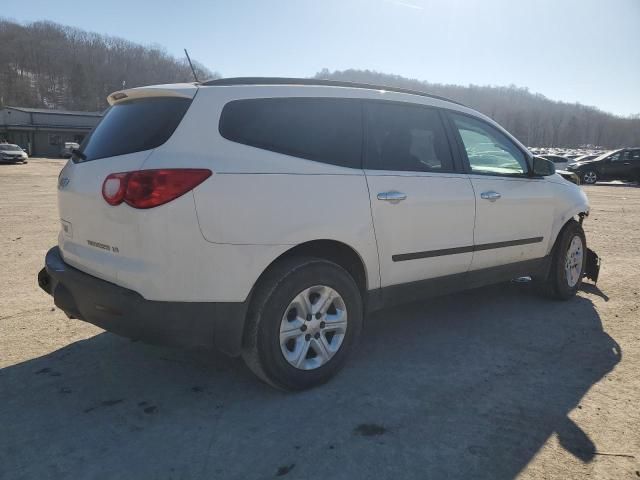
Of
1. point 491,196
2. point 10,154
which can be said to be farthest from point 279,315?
point 10,154

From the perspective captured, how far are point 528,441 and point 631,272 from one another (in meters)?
4.73

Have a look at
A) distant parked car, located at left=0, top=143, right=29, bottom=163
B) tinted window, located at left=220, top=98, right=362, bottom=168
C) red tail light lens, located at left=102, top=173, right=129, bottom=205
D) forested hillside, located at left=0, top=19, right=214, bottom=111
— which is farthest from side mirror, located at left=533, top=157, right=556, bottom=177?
forested hillside, located at left=0, top=19, right=214, bottom=111

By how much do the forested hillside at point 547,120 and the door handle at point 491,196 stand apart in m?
142

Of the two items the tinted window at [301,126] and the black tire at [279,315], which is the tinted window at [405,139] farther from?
the black tire at [279,315]

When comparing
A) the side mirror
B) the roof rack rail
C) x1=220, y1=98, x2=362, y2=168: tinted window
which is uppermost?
the roof rack rail

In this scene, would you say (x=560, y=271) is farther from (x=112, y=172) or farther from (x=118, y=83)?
(x=118, y=83)

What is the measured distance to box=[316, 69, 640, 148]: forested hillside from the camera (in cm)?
14650

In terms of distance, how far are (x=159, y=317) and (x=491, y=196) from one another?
275cm

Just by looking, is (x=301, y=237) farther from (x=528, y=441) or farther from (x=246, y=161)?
(x=528, y=441)

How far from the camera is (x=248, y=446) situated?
2609mm

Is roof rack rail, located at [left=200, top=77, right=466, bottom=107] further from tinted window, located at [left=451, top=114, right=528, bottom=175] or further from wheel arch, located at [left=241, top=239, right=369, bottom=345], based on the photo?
wheel arch, located at [left=241, top=239, right=369, bottom=345]

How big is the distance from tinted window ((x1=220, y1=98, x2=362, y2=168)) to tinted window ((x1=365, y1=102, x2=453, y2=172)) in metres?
0.13

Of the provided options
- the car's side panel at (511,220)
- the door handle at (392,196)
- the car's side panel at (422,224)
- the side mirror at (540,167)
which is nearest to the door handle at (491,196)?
the car's side panel at (511,220)

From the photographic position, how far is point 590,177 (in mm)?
26797
